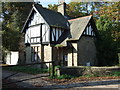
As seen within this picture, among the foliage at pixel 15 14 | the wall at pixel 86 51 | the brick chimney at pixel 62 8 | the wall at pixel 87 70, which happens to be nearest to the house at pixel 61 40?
the wall at pixel 86 51

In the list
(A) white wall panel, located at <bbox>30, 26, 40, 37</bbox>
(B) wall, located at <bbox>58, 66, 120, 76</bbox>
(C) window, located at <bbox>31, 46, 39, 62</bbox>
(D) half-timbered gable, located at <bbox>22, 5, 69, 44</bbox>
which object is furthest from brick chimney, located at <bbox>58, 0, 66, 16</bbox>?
(B) wall, located at <bbox>58, 66, 120, 76</bbox>

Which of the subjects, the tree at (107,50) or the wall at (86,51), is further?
the tree at (107,50)

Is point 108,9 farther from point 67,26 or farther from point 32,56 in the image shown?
point 32,56

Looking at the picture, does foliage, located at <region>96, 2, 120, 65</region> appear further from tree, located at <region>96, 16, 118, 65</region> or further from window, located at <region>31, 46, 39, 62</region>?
window, located at <region>31, 46, 39, 62</region>

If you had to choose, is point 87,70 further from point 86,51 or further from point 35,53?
point 35,53

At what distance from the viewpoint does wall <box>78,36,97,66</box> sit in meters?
14.5

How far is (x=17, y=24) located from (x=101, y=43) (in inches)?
717

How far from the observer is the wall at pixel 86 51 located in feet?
47.5

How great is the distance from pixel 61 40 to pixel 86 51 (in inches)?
120

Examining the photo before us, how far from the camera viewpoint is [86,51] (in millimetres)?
15211

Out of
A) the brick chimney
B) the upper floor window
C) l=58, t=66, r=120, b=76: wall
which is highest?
the brick chimney

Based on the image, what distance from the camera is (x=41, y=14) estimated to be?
15391 millimetres

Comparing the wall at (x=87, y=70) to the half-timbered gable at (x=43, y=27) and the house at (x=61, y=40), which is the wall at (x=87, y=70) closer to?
the house at (x=61, y=40)

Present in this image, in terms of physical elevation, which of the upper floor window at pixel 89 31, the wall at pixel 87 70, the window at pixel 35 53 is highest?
the upper floor window at pixel 89 31
